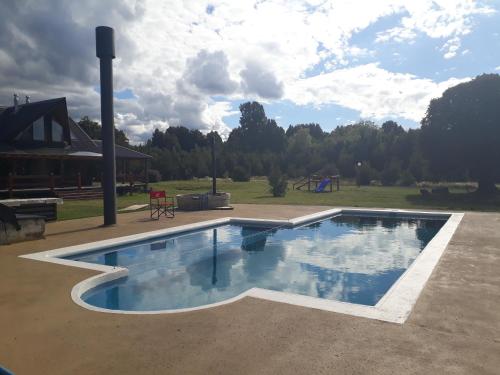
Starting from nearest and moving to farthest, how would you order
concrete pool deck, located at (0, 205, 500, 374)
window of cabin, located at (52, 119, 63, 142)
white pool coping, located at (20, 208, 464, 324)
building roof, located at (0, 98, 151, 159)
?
concrete pool deck, located at (0, 205, 500, 374) < white pool coping, located at (20, 208, 464, 324) < building roof, located at (0, 98, 151, 159) < window of cabin, located at (52, 119, 63, 142)

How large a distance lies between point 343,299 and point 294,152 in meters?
52.7

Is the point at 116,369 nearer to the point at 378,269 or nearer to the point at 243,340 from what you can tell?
the point at 243,340

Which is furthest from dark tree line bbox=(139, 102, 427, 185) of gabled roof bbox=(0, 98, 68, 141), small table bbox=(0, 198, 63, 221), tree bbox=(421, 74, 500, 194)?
small table bbox=(0, 198, 63, 221)

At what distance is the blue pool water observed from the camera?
7359 mm

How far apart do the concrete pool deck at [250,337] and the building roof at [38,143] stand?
17.7m

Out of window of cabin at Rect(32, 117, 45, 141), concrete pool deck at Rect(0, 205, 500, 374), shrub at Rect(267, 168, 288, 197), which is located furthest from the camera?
shrub at Rect(267, 168, 288, 197)

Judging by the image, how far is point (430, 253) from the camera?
8.88 metres

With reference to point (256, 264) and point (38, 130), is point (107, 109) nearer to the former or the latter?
point (256, 264)

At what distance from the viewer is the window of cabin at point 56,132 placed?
2427 centimetres

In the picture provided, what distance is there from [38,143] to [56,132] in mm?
1505

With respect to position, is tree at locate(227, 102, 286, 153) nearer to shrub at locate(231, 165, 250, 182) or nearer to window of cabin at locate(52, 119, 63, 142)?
shrub at locate(231, 165, 250, 182)

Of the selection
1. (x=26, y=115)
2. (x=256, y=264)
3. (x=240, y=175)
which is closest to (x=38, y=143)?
(x=26, y=115)

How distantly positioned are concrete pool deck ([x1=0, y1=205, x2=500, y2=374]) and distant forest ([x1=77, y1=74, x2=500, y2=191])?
1369cm

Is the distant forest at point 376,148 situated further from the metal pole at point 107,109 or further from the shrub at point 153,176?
the metal pole at point 107,109
